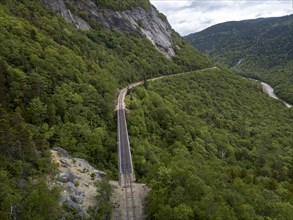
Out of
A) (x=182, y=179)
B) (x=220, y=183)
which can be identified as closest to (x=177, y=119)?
(x=220, y=183)

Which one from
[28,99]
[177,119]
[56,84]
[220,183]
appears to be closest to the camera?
[220,183]

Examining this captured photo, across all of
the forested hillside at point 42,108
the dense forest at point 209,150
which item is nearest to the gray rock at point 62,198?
the forested hillside at point 42,108

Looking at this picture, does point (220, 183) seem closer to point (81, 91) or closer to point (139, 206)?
point (139, 206)

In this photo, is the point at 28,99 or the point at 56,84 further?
the point at 56,84

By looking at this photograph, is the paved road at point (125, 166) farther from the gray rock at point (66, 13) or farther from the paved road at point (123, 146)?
the gray rock at point (66, 13)

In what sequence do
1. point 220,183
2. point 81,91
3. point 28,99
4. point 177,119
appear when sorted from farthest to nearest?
point 177,119 → point 81,91 → point 28,99 → point 220,183

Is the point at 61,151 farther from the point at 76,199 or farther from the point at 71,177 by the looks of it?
the point at 76,199

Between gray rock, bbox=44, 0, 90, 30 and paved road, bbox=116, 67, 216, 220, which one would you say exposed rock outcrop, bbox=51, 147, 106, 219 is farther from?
gray rock, bbox=44, 0, 90, 30
